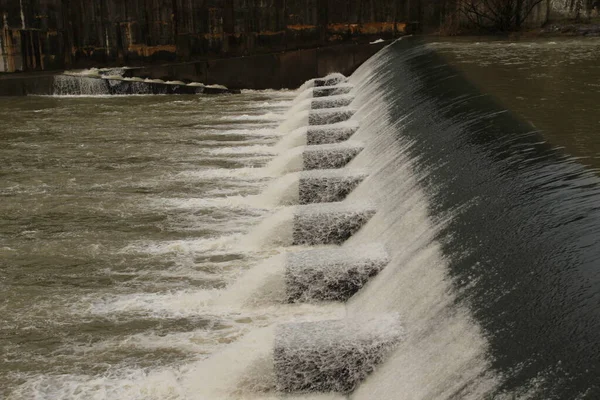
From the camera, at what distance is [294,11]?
63.8 ft

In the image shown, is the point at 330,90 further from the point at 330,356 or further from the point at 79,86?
the point at 330,356

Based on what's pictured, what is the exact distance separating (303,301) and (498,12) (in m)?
14.5

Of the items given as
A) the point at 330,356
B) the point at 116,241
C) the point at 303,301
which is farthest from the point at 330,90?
the point at 330,356

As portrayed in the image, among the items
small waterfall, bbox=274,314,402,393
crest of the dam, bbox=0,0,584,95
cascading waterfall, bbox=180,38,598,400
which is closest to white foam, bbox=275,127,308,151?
cascading waterfall, bbox=180,38,598,400

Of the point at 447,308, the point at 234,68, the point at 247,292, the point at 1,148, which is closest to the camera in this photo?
the point at 447,308

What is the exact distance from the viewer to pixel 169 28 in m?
19.7

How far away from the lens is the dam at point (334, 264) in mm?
4066

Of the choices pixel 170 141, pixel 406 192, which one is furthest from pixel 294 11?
pixel 406 192

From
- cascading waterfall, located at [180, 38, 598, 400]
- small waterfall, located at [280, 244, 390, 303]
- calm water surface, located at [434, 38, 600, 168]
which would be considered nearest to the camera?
cascading waterfall, located at [180, 38, 598, 400]

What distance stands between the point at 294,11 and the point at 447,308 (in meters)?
15.9

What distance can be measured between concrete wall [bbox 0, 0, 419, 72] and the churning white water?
33.0ft

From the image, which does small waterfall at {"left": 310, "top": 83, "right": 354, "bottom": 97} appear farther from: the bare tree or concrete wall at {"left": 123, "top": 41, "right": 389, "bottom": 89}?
the bare tree

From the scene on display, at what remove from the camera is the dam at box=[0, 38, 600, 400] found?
13.3 feet

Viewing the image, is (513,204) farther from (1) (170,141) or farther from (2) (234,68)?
(2) (234,68)
